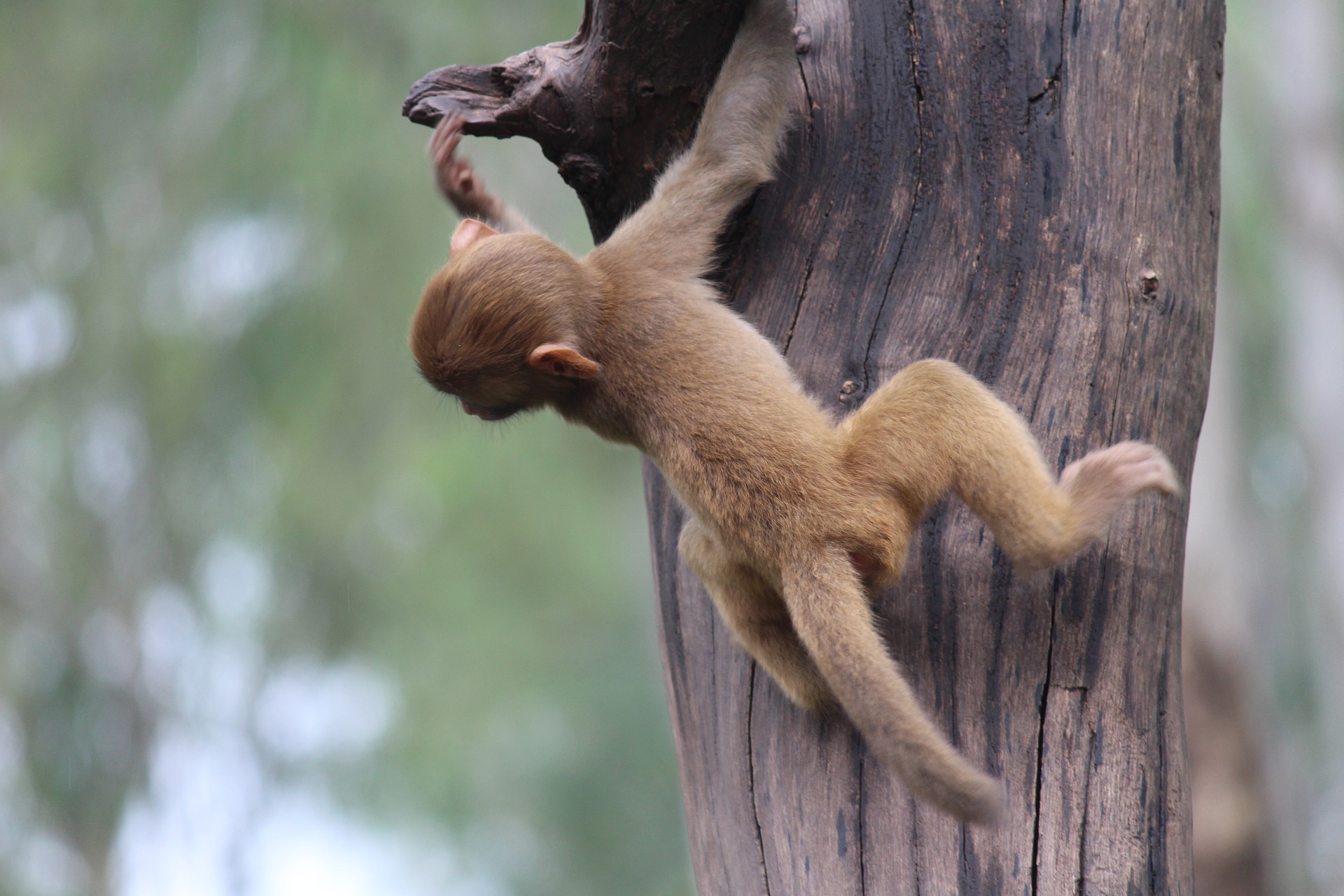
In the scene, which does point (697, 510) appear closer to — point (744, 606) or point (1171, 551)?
point (744, 606)

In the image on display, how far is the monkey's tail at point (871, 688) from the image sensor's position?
2.59 metres

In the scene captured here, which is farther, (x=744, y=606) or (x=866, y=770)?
(x=744, y=606)

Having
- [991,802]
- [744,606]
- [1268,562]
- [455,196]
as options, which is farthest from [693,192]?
[1268,562]

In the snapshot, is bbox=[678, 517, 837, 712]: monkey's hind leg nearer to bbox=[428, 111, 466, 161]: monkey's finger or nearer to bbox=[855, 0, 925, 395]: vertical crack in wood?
bbox=[855, 0, 925, 395]: vertical crack in wood

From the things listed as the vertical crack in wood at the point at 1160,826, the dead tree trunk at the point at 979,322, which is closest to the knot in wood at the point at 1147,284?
the dead tree trunk at the point at 979,322

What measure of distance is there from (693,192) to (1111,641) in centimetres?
191

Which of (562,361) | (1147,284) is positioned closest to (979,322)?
(1147,284)

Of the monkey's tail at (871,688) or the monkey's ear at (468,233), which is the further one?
the monkey's ear at (468,233)

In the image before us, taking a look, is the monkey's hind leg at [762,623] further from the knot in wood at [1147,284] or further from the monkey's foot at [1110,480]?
the knot in wood at [1147,284]

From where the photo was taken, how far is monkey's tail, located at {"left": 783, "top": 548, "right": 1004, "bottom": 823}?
2.59m

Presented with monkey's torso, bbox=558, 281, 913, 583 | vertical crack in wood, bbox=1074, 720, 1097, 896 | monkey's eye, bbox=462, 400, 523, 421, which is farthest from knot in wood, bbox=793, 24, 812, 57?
vertical crack in wood, bbox=1074, 720, 1097, 896

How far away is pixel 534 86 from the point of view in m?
3.76

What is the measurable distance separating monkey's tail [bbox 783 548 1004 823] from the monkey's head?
103 centimetres

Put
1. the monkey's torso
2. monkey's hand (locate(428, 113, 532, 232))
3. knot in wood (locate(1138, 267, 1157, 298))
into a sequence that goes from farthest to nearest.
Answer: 1. monkey's hand (locate(428, 113, 532, 232))
2. knot in wood (locate(1138, 267, 1157, 298))
3. the monkey's torso
